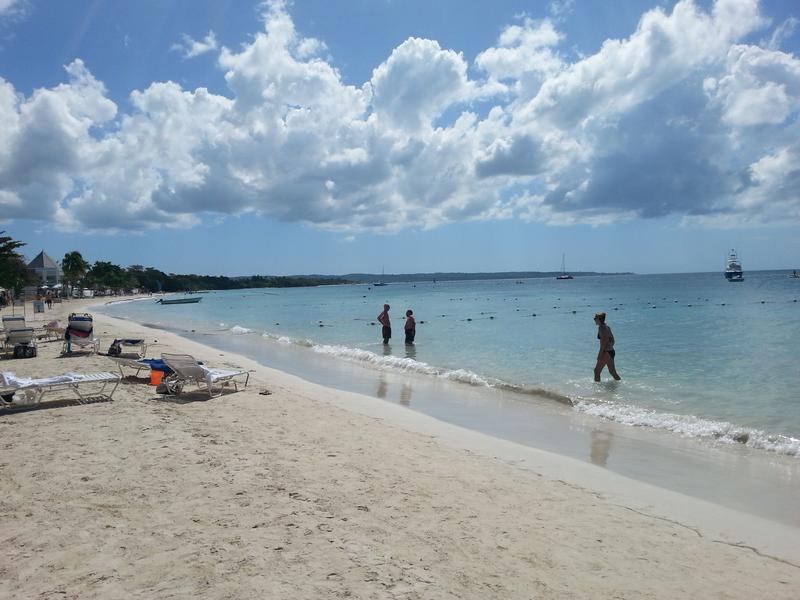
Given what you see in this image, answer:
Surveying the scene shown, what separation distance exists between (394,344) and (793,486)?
1690cm

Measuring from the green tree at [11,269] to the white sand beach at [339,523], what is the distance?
3690cm

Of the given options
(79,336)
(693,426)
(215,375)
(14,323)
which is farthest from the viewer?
(14,323)

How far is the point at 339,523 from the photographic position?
435 cm

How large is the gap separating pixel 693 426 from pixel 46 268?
110 meters

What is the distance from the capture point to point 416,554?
3891mm

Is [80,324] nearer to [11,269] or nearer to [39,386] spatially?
[39,386]

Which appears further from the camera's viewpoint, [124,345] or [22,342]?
[124,345]

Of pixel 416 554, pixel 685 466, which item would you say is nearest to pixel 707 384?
pixel 685 466

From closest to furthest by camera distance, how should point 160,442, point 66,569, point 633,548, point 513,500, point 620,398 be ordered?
point 66,569 → point 633,548 → point 513,500 → point 160,442 → point 620,398

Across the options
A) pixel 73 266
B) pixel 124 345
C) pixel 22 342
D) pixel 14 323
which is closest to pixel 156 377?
pixel 124 345

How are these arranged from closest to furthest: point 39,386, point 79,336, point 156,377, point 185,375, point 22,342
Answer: point 39,386 → point 185,375 → point 156,377 → point 22,342 → point 79,336

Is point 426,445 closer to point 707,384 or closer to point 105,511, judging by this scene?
point 105,511

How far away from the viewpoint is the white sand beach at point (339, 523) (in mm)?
3539

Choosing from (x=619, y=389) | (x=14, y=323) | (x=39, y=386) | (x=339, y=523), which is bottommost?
(x=619, y=389)
